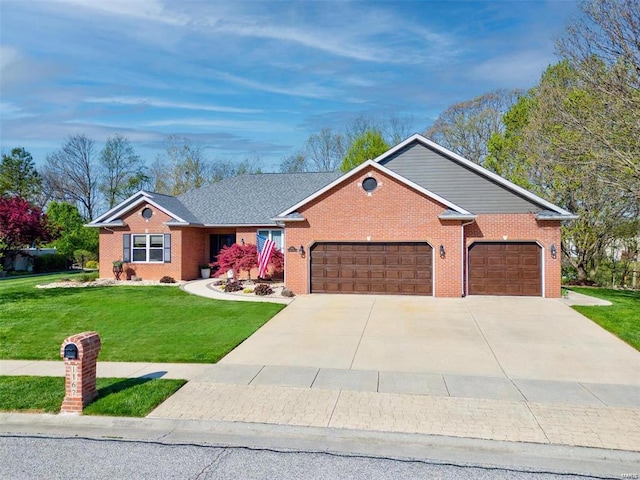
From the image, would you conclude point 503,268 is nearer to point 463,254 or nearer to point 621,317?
point 463,254

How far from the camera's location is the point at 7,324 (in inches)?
516

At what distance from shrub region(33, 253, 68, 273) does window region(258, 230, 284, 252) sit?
1818cm

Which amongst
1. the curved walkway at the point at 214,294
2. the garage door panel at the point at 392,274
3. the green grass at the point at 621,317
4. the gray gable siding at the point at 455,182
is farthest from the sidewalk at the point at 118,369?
the gray gable siding at the point at 455,182

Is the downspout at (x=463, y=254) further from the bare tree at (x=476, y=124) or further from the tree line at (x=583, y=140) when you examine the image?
the bare tree at (x=476, y=124)

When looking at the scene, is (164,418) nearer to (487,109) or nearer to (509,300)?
(509,300)

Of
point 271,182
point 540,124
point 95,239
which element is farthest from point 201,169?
point 540,124

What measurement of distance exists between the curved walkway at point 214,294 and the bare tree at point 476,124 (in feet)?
73.3

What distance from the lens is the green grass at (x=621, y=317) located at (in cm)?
1164

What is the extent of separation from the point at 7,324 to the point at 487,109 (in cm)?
3304

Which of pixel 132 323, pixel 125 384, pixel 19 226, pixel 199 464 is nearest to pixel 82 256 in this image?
pixel 19 226

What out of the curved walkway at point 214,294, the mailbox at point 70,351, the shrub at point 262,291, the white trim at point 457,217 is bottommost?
the curved walkway at point 214,294

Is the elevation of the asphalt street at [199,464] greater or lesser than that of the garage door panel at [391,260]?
lesser

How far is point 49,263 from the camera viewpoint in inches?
1254

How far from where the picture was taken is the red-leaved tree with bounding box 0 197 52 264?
2786 cm
